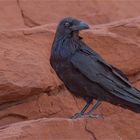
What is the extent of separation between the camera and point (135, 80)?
6.93 metres

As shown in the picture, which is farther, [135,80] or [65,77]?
[135,80]

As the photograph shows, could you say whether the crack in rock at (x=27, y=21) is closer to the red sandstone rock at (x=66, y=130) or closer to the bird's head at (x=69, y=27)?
the bird's head at (x=69, y=27)

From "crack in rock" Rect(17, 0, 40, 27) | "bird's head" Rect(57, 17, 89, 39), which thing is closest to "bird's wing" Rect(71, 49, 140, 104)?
"bird's head" Rect(57, 17, 89, 39)

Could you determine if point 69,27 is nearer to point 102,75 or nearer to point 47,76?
point 102,75

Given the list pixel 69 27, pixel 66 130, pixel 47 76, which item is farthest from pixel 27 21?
pixel 66 130

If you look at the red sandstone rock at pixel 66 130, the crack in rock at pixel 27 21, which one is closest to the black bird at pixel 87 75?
the red sandstone rock at pixel 66 130

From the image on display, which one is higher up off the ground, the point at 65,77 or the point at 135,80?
the point at 65,77

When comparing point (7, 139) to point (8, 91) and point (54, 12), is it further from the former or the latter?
point (54, 12)

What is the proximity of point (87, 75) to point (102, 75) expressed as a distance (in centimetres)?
12

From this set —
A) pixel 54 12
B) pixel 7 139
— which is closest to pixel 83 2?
pixel 54 12

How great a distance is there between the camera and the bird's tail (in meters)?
5.57

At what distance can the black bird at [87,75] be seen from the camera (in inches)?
219

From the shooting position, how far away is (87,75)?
5559 mm

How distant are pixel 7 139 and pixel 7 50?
1.60m
